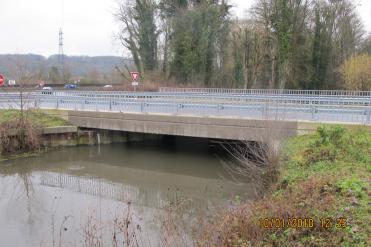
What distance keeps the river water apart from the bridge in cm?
170

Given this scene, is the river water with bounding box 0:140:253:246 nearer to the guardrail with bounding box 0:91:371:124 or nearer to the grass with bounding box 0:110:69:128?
the grass with bounding box 0:110:69:128

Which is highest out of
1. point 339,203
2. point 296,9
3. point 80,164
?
point 296,9

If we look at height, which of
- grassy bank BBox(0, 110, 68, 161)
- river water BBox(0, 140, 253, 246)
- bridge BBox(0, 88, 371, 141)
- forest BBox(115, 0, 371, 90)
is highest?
forest BBox(115, 0, 371, 90)

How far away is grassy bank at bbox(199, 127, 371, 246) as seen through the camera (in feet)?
21.9

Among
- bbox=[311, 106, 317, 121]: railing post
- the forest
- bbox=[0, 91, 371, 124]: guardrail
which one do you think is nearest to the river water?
bbox=[0, 91, 371, 124]: guardrail

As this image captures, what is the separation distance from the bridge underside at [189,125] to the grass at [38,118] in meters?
0.78

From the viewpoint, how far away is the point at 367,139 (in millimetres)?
12664

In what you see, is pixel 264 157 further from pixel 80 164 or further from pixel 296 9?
pixel 296 9

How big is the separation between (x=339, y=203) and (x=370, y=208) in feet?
1.95

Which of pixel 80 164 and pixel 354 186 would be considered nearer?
pixel 354 186

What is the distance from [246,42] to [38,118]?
28679 mm

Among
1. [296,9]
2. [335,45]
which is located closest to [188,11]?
[296,9]

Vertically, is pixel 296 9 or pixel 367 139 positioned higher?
pixel 296 9

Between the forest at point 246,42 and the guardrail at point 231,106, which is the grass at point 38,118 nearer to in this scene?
the guardrail at point 231,106
